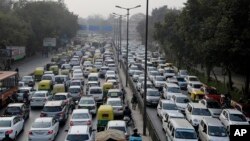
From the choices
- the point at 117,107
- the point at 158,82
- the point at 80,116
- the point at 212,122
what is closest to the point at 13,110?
the point at 80,116

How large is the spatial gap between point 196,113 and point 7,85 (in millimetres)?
16593

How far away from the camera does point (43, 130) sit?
25281mm

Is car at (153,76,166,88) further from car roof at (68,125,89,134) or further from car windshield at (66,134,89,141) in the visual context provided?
car windshield at (66,134,89,141)

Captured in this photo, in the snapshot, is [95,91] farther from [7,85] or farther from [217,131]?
[217,131]

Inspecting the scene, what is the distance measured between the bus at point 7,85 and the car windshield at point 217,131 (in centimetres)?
1799

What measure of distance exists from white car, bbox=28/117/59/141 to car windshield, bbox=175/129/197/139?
271 inches

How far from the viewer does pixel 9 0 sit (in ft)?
395

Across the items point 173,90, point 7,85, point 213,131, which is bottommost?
point 213,131

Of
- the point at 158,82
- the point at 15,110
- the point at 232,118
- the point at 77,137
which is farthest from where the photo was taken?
the point at 158,82

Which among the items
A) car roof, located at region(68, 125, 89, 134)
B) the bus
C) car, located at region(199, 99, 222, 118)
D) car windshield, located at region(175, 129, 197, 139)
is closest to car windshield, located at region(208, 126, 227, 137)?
car windshield, located at region(175, 129, 197, 139)

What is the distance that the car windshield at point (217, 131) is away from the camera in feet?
83.6

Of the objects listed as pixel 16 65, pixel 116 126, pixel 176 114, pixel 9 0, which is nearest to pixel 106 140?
pixel 116 126

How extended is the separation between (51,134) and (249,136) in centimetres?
1236

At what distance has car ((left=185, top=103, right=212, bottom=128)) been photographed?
3005 centimetres
